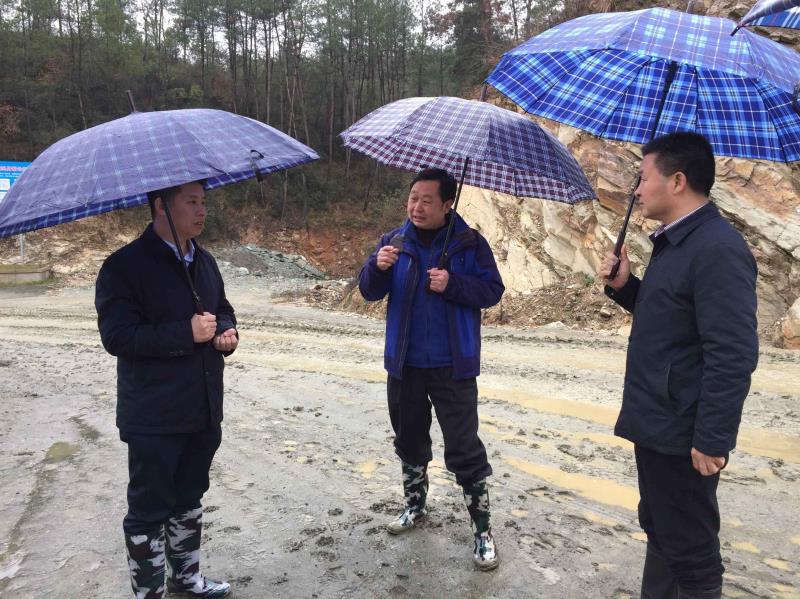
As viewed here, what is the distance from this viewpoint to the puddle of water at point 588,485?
153 inches

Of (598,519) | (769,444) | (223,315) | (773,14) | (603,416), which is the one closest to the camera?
(773,14)

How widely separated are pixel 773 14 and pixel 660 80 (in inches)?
27.5

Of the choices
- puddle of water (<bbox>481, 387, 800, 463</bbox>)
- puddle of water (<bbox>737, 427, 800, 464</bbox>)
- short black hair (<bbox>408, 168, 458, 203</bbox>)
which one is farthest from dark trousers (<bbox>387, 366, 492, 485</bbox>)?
puddle of water (<bbox>737, 427, 800, 464</bbox>)

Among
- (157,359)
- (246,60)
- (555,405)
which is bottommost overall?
(555,405)

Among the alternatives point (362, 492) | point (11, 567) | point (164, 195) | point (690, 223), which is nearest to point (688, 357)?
point (690, 223)

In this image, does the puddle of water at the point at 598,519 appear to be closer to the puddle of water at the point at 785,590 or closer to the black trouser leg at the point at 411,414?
the puddle of water at the point at 785,590

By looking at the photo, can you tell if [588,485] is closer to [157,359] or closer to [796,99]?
[796,99]

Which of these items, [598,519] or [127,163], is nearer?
[127,163]

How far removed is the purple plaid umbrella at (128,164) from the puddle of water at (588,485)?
287 cm

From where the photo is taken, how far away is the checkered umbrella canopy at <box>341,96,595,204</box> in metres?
2.86

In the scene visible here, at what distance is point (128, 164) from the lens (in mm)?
2129

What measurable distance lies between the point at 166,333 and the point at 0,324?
11.9 m

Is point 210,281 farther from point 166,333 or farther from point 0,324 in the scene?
point 0,324

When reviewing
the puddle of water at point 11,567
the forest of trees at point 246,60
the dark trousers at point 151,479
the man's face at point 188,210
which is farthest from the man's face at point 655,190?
the forest of trees at point 246,60
